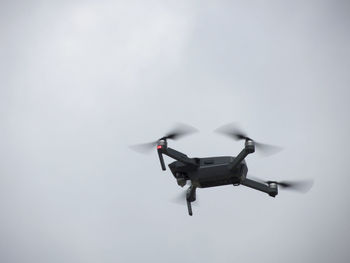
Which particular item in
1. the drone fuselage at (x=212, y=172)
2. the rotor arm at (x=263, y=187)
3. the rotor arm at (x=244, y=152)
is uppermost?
the rotor arm at (x=244, y=152)

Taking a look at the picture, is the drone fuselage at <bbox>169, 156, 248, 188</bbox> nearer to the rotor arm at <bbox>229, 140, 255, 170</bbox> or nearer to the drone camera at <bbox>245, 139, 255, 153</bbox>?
the rotor arm at <bbox>229, 140, 255, 170</bbox>

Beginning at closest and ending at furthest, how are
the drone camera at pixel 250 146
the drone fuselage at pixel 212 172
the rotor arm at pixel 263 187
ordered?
the drone camera at pixel 250 146
the drone fuselage at pixel 212 172
the rotor arm at pixel 263 187

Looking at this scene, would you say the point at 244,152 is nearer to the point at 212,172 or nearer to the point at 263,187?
the point at 212,172

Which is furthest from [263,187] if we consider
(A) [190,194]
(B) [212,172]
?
(A) [190,194]

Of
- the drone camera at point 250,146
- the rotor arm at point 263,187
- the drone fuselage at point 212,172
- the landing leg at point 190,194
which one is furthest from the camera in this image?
the landing leg at point 190,194

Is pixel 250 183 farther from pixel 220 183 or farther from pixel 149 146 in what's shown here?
pixel 149 146

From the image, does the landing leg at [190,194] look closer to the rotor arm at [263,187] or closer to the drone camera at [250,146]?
the rotor arm at [263,187]

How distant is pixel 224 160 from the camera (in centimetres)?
3991

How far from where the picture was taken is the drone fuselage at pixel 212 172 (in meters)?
39.4

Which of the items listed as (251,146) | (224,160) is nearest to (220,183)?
(224,160)

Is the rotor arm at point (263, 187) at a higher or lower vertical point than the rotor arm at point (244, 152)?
lower

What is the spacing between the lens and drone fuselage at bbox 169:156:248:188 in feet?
129

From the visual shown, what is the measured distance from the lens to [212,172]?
39.6 m

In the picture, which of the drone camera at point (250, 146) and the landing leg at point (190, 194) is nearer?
the drone camera at point (250, 146)
